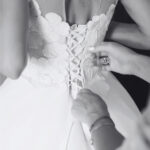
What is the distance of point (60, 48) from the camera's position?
80cm

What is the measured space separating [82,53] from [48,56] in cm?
8

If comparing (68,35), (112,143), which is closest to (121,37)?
(68,35)

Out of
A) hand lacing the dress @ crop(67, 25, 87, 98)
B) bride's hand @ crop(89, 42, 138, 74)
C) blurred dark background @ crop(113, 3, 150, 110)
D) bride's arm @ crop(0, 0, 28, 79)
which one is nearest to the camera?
bride's arm @ crop(0, 0, 28, 79)

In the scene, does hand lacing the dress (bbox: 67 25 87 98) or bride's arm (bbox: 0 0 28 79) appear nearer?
bride's arm (bbox: 0 0 28 79)

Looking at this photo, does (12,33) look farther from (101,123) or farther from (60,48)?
(101,123)

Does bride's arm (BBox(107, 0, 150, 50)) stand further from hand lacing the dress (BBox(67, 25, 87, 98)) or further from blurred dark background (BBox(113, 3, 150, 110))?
hand lacing the dress (BBox(67, 25, 87, 98))

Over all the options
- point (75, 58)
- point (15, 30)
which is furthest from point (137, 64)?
point (15, 30)

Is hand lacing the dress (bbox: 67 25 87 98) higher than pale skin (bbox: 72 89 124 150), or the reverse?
hand lacing the dress (bbox: 67 25 87 98)

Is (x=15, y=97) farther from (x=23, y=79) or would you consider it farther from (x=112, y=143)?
(x=112, y=143)

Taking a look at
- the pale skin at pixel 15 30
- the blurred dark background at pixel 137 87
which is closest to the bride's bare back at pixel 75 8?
the pale skin at pixel 15 30

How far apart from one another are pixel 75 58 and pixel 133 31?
257 mm

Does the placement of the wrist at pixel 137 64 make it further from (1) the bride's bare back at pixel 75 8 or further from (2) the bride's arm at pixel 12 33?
(2) the bride's arm at pixel 12 33

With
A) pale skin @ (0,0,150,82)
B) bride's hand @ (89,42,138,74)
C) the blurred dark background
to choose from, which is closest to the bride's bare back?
pale skin @ (0,0,150,82)

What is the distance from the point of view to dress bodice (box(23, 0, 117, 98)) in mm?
769
